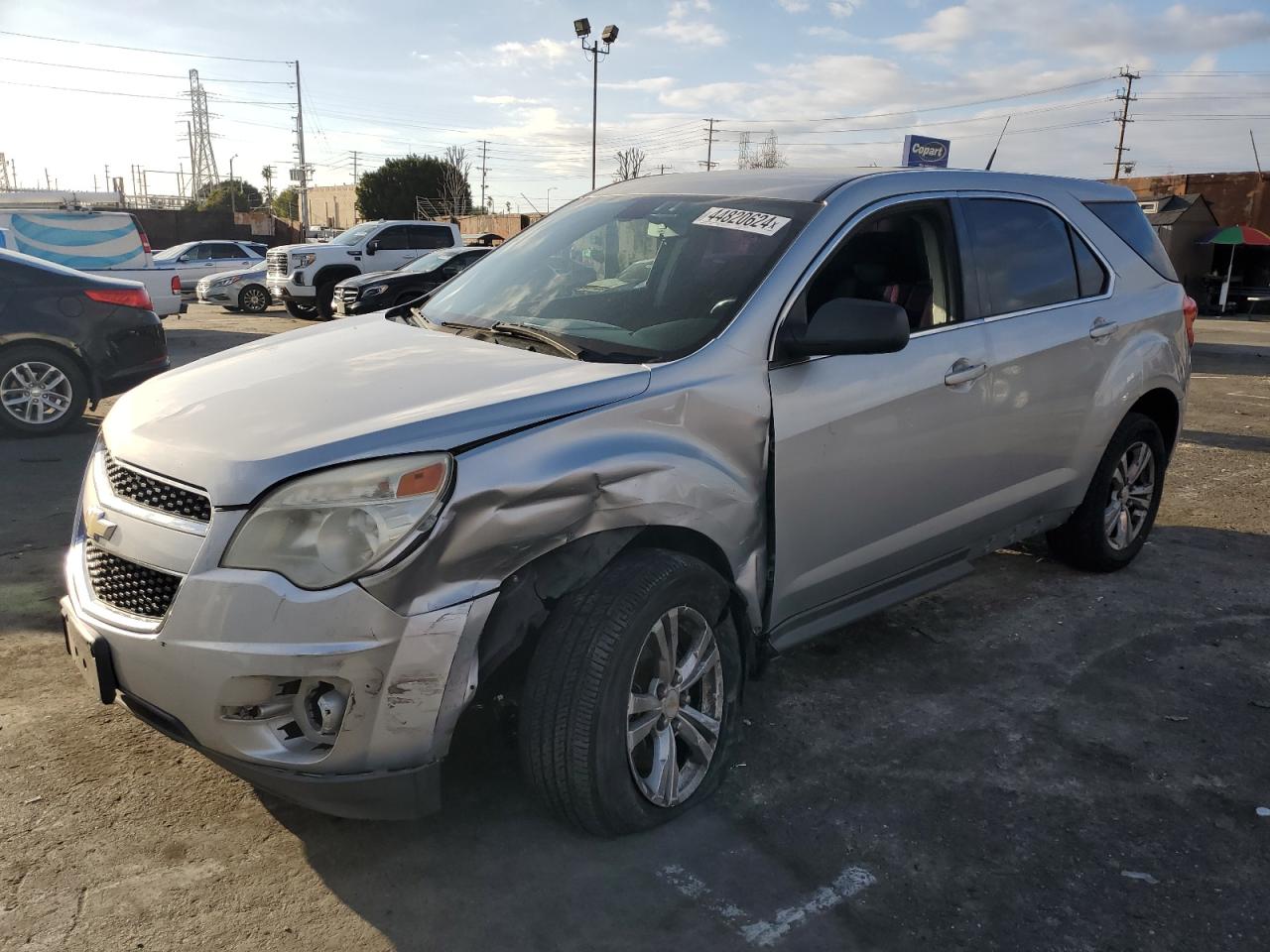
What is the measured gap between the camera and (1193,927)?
249 centimetres

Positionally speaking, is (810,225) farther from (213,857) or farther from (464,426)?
(213,857)

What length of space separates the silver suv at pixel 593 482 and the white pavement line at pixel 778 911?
22cm

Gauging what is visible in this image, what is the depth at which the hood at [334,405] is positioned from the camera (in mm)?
2371

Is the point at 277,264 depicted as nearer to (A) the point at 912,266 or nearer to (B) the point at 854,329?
(A) the point at 912,266

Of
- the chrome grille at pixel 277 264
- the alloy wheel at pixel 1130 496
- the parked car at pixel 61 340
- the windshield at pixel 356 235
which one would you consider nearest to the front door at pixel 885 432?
the alloy wheel at pixel 1130 496

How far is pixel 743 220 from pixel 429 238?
18.8 metres

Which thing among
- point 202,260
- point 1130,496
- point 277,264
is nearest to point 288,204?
point 202,260

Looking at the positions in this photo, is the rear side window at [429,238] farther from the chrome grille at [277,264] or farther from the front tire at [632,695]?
the front tire at [632,695]

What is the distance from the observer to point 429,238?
69.3 ft

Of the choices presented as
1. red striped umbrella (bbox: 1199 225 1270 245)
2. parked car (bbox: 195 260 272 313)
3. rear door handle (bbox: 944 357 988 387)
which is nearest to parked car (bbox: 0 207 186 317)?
parked car (bbox: 195 260 272 313)

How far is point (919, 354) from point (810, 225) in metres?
0.60

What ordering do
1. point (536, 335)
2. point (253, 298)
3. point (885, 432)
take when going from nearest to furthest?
point (536, 335) → point (885, 432) → point (253, 298)

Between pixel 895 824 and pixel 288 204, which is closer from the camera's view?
pixel 895 824

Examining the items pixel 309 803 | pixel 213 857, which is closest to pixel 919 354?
pixel 309 803
